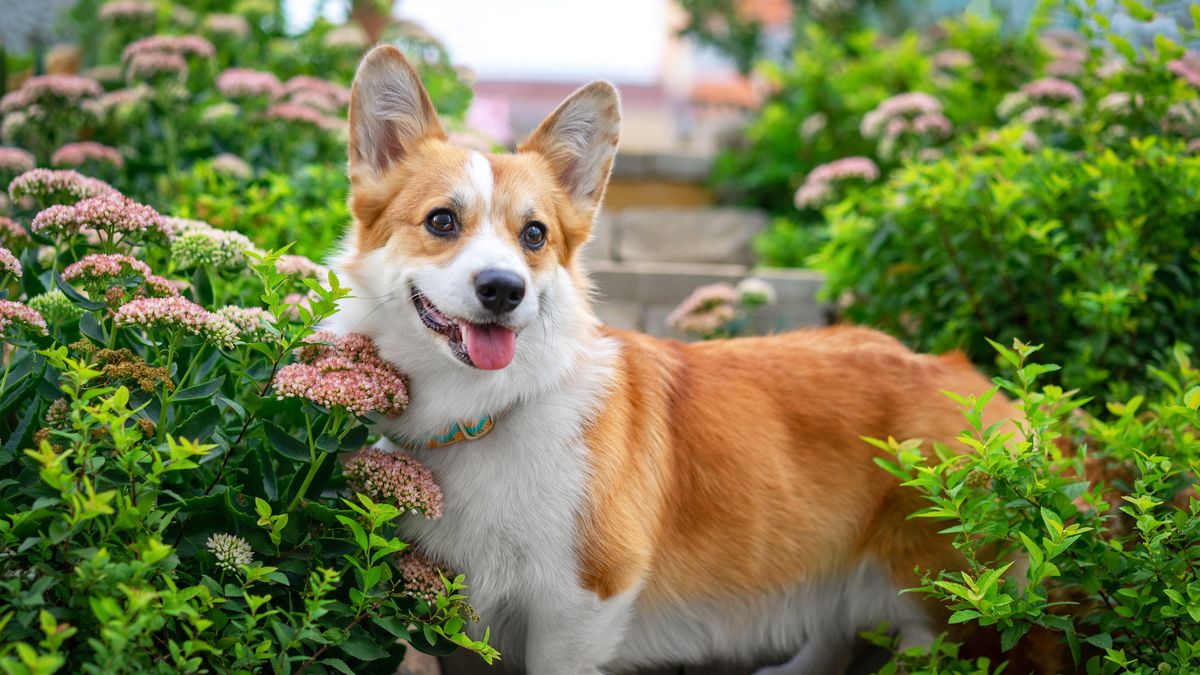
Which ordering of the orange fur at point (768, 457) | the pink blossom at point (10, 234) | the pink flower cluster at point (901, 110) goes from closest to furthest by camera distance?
1. the pink blossom at point (10, 234)
2. the orange fur at point (768, 457)
3. the pink flower cluster at point (901, 110)

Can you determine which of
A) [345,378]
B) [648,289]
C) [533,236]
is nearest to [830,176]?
[648,289]

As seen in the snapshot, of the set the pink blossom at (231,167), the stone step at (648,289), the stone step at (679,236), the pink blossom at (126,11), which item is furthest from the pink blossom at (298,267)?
the stone step at (679,236)

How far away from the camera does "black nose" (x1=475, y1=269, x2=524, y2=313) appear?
6.67ft

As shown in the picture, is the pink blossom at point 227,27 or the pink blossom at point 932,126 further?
the pink blossom at point 227,27

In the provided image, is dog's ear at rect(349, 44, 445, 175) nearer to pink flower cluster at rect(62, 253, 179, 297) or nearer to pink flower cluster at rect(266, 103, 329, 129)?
pink flower cluster at rect(62, 253, 179, 297)

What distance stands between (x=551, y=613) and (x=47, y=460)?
1136 millimetres

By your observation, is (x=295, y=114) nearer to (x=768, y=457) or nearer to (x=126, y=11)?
(x=126, y=11)

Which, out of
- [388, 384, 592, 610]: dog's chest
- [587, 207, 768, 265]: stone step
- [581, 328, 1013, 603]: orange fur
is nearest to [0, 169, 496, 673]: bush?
[388, 384, 592, 610]: dog's chest

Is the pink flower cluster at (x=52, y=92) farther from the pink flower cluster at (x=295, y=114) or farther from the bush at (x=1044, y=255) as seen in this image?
the bush at (x=1044, y=255)

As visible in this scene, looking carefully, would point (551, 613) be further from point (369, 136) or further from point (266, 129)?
point (266, 129)

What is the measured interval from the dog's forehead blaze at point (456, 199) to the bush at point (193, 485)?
277mm

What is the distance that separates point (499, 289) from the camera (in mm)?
2037

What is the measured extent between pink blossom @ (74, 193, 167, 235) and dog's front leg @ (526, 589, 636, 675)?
1.20 m

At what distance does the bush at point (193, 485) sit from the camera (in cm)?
162
